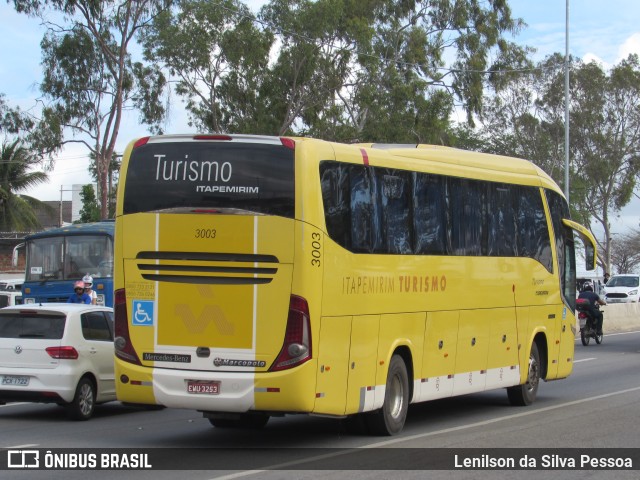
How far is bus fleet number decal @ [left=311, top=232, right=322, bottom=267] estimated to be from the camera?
1111cm

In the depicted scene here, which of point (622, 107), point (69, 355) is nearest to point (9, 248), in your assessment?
point (622, 107)

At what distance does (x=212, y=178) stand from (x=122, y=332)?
206cm

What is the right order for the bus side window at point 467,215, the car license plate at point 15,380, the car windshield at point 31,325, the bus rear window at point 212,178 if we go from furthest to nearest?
1. the car windshield at point 31,325
2. the car license plate at point 15,380
3. the bus side window at point 467,215
4. the bus rear window at point 212,178

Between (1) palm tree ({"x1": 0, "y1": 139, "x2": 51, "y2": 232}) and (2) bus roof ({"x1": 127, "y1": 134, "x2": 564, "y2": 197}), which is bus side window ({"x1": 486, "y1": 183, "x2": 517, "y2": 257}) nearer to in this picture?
(2) bus roof ({"x1": 127, "y1": 134, "x2": 564, "y2": 197})

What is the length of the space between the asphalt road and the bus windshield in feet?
29.6

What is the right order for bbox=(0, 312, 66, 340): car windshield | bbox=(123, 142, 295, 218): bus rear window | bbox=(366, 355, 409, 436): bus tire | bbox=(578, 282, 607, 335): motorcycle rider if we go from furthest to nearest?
bbox=(578, 282, 607, 335): motorcycle rider → bbox=(0, 312, 66, 340): car windshield → bbox=(366, 355, 409, 436): bus tire → bbox=(123, 142, 295, 218): bus rear window

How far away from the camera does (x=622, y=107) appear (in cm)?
6750

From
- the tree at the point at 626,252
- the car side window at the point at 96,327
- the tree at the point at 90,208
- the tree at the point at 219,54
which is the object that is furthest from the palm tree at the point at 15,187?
the tree at the point at 626,252

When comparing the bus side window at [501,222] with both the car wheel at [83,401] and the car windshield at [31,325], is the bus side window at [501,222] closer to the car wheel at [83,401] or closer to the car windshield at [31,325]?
the car wheel at [83,401]

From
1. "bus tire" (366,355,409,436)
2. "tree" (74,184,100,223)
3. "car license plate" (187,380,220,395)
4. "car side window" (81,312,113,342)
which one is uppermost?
"tree" (74,184,100,223)

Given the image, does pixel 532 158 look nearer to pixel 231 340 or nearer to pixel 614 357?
pixel 614 357

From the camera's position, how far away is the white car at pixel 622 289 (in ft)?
181

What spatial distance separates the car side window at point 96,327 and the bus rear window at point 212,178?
4.19 meters

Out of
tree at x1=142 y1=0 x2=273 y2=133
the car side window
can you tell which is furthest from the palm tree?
the car side window
